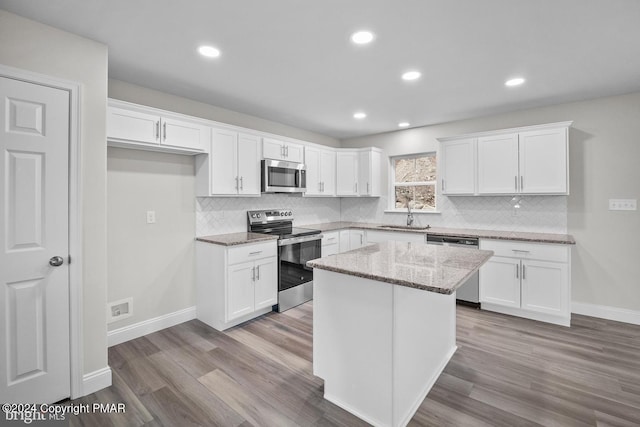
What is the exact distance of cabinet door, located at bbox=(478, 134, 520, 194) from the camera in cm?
361

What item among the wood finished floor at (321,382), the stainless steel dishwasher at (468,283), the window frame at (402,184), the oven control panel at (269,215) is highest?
the window frame at (402,184)

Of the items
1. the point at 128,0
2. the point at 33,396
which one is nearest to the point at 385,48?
the point at 128,0

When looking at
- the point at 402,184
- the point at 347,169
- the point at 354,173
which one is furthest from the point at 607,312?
the point at 347,169

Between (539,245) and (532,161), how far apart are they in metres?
0.99

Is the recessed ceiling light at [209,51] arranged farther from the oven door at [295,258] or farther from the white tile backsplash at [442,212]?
the oven door at [295,258]

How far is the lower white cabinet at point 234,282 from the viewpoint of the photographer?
9.96ft

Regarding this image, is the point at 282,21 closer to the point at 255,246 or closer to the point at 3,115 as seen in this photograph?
the point at 3,115

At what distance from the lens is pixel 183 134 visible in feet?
9.77

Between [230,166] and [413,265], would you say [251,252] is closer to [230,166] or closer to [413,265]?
[230,166]

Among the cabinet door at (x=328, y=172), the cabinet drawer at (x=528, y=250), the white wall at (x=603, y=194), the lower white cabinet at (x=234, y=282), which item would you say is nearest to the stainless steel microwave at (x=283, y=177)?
the cabinet door at (x=328, y=172)

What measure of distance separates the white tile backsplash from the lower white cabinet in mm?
469

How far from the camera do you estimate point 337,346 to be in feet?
6.30

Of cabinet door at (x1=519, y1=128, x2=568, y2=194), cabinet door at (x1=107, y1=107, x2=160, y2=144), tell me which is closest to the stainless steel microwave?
cabinet door at (x1=107, y1=107, x2=160, y2=144)

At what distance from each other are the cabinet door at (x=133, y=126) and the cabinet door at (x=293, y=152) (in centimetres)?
165
